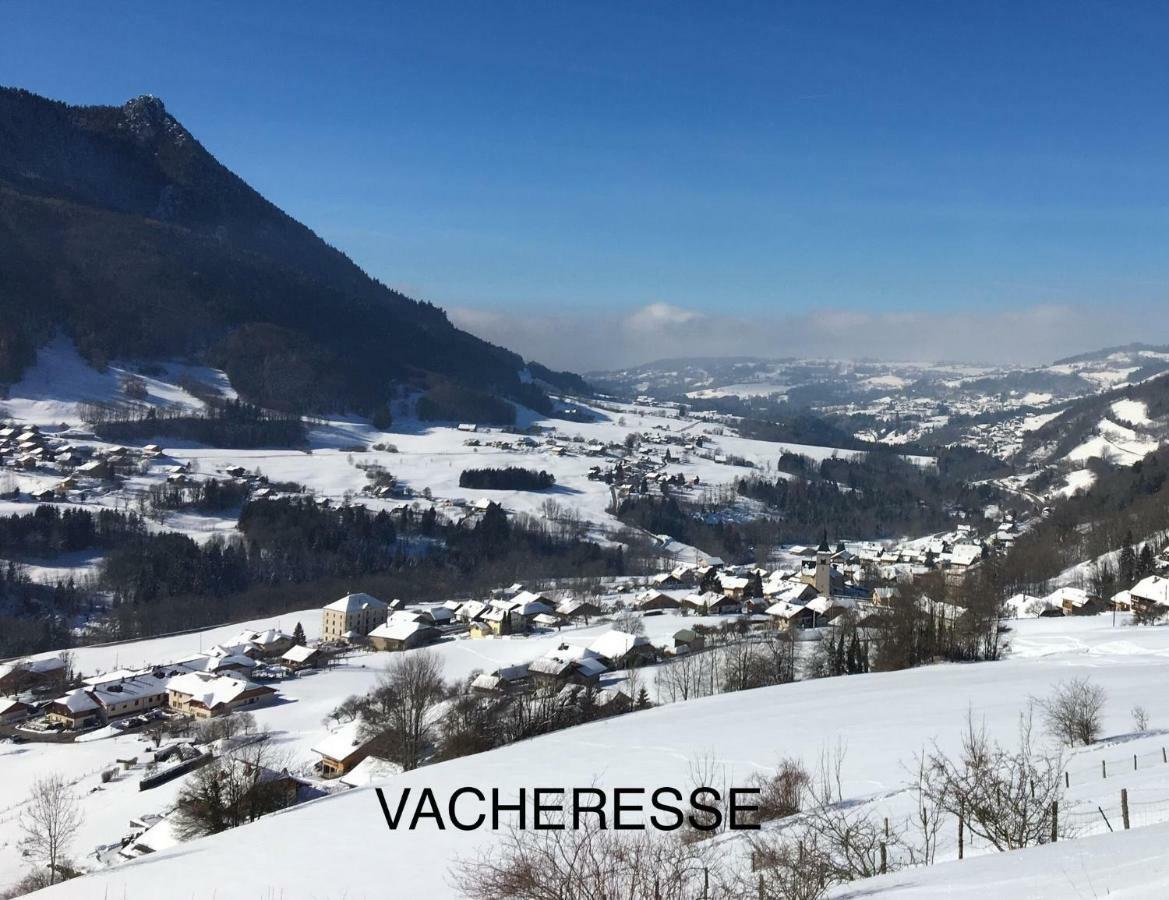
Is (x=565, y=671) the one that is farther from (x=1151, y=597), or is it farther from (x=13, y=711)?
(x=1151, y=597)

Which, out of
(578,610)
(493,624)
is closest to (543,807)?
(493,624)

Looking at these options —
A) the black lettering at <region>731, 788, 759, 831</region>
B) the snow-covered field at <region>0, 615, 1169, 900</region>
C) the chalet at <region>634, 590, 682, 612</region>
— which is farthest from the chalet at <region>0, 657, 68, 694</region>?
the black lettering at <region>731, 788, 759, 831</region>

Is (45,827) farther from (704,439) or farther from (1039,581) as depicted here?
(704,439)

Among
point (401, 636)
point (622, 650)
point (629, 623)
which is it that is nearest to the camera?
point (622, 650)

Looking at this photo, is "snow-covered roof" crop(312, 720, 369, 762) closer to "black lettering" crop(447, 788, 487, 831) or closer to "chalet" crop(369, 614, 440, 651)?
"black lettering" crop(447, 788, 487, 831)

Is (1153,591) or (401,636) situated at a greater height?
(1153,591)

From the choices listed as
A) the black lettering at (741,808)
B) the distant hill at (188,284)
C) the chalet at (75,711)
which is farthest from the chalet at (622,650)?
the distant hill at (188,284)

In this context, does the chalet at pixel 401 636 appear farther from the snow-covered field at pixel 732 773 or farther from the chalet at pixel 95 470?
the chalet at pixel 95 470
